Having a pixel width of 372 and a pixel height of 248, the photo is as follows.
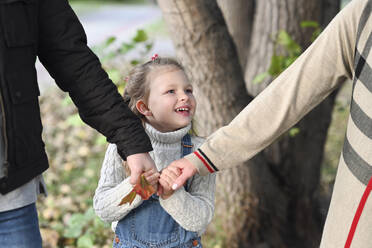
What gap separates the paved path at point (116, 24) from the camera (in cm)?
1323

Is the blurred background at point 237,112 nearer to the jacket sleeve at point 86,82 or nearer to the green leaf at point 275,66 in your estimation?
the green leaf at point 275,66

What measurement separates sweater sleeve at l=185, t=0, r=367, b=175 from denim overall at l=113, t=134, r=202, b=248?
25 centimetres

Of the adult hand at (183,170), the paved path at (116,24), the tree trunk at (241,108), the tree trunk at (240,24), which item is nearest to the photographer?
the adult hand at (183,170)

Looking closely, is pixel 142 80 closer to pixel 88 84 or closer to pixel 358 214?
pixel 88 84

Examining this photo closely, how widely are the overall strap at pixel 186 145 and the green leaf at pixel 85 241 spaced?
198 cm

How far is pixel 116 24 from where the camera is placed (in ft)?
59.5

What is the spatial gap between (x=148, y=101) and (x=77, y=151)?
3953 mm

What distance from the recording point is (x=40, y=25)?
6.28ft

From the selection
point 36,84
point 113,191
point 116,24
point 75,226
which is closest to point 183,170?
point 113,191

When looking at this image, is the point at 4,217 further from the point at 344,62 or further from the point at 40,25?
Result: the point at 344,62

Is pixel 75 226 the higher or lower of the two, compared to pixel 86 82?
lower

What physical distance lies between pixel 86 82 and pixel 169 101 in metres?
0.36

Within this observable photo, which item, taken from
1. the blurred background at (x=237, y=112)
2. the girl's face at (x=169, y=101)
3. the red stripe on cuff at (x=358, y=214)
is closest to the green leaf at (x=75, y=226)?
the blurred background at (x=237, y=112)

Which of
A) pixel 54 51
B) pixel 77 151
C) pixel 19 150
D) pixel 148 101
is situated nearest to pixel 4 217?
pixel 19 150
